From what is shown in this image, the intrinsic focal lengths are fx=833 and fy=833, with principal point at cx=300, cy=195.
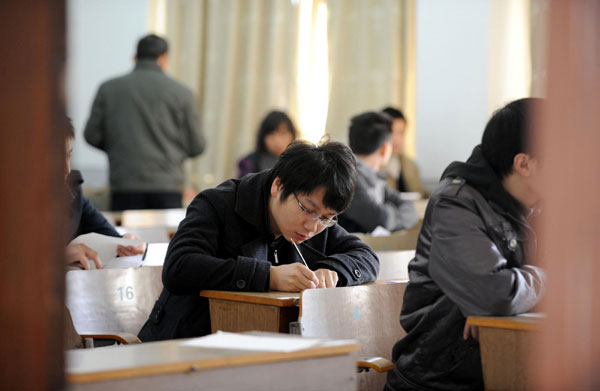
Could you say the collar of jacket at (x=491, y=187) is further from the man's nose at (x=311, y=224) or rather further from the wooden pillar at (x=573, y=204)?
the wooden pillar at (x=573, y=204)

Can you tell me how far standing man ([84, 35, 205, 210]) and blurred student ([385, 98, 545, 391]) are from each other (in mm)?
3231

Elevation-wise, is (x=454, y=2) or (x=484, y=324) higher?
(x=454, y=2)

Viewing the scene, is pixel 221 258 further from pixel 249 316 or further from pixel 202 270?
pixel 249 316

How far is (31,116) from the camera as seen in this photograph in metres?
0.69

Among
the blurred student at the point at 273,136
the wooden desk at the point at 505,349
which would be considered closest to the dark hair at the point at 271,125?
the blurred student at the point at 273,136

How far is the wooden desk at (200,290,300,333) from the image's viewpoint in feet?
6.64

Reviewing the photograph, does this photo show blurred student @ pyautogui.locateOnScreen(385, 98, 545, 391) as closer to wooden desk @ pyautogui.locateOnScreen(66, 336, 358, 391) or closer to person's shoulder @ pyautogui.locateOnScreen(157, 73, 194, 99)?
wooden desk @ pyautogui.locateOnScreen(66, 336, 358, 391)

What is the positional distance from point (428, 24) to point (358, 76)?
69 centimetres

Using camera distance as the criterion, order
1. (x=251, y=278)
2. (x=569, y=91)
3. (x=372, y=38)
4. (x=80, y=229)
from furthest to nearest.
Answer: (x=372, y=38) < (x=80, y=229) < (x=251, y=278) < (x=569, y=91)

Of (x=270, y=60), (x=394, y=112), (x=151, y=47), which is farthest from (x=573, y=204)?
(x=270, y=60)

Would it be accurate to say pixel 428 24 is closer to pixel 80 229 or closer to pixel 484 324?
pixel 80 229

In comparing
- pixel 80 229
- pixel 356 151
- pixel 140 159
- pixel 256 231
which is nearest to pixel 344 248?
pixel 256 231

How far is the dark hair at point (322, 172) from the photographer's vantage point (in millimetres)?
2197

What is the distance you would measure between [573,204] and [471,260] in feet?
4.03
